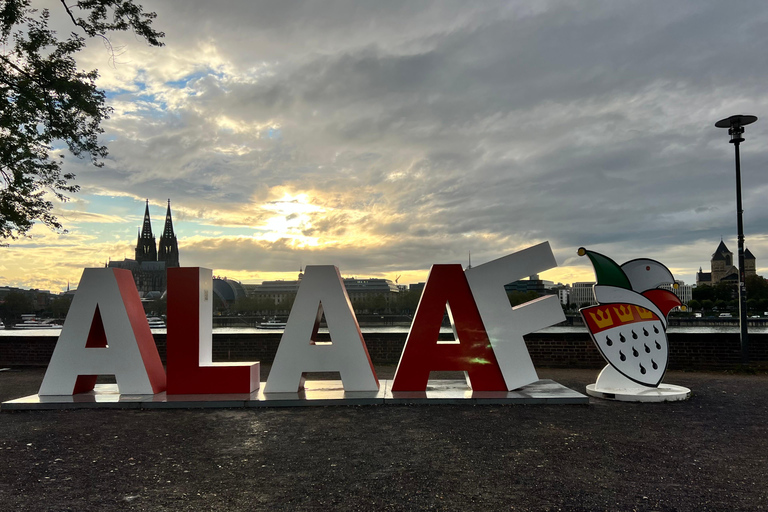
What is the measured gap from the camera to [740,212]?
40.4 feet

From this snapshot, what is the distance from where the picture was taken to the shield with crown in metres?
8.89

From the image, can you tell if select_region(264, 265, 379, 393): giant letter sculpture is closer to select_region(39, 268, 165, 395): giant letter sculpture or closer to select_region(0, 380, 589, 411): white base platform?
select_region(0, 380, 589, 411): white base platform

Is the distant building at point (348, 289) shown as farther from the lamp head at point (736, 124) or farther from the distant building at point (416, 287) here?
the lamp head at point (736, 124)

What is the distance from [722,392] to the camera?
9234 millimetres

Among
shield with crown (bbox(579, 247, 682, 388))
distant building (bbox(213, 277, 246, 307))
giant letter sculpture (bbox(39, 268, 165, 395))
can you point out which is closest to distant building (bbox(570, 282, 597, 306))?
distant building (bbox(213, 277, 246, 307))

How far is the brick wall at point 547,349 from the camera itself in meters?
12.3

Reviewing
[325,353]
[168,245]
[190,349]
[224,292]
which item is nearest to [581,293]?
[224,292]

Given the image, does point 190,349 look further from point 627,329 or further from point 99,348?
point 627,329

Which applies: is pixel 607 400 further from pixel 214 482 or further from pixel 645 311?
pixel 214 482

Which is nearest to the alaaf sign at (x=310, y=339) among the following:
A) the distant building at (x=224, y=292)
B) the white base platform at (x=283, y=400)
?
the white base platform at (x=283, y=400)

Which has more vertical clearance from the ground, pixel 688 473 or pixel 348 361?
pixel 348 361

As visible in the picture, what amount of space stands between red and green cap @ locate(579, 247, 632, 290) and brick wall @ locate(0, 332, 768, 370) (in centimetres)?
415

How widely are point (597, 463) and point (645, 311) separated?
488cm

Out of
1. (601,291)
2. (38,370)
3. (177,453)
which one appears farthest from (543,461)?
(38,370)
